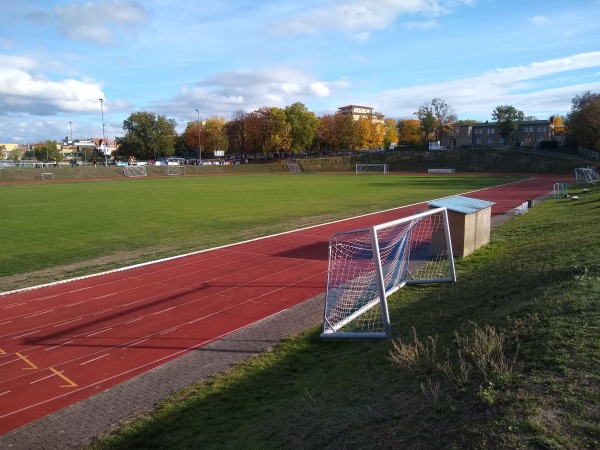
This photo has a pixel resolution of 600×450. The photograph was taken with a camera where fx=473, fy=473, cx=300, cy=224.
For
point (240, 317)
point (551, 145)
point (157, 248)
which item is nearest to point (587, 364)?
point (240, 317)

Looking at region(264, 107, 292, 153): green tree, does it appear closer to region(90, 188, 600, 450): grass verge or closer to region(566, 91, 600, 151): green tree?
region(566, 91, 600, 151): green tree

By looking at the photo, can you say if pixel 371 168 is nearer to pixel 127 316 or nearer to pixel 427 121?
pixel 427 121

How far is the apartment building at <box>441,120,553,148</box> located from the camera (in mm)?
115312

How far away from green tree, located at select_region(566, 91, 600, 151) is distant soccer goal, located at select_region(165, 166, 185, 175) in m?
68.6

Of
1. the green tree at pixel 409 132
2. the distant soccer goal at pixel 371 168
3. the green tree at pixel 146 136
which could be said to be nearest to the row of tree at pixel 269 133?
the green tree at pixel 146 136

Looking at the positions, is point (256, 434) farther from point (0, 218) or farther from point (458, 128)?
point (458, 128)

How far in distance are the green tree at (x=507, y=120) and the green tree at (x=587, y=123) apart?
25685 millimetres

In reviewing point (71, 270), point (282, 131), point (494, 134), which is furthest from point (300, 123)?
point (71, 270)

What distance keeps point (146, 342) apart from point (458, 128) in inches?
5257

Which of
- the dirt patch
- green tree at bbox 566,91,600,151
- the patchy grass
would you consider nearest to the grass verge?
the dirt patch

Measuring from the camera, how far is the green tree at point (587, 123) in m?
71.4

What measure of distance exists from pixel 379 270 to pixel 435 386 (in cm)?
345

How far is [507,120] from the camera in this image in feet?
352

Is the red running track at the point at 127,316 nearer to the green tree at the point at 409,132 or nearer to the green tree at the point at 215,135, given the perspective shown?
the green tree at the point at 215,135
